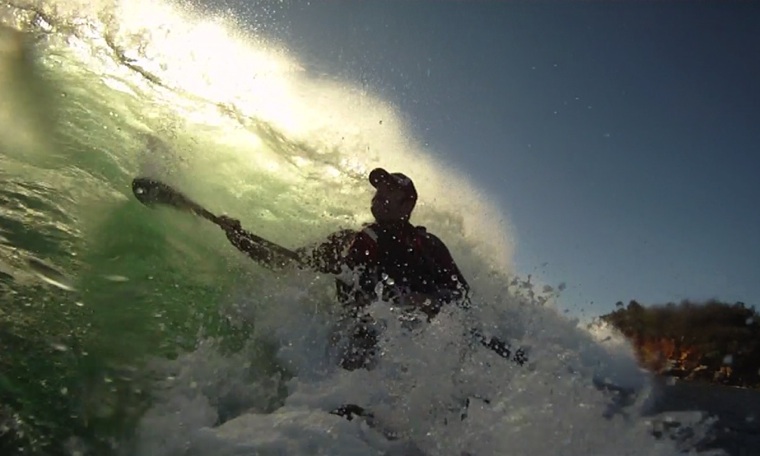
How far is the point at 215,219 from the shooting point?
511cm

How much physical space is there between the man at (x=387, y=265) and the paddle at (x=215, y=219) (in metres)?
0.38

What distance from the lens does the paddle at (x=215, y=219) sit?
4930mm

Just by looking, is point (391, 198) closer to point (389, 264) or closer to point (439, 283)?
point (389, 264)

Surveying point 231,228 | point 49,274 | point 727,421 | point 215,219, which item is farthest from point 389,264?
point 727,421

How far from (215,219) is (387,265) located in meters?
1.57

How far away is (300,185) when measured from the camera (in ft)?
29.1

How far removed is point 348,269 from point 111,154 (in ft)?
9.50

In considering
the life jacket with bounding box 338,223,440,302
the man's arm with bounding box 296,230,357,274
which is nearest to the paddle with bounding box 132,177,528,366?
the man's arm with bounding box 296,230,357,274

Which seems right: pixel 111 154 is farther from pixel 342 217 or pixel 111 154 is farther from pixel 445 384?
pixel 445 384

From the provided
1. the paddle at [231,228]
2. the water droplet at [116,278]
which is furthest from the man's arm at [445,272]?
the water droplet at [116,278]

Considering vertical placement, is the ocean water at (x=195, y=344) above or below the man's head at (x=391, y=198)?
below

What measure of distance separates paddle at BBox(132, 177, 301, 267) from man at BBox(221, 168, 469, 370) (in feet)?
1.23

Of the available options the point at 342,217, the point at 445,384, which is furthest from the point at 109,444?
the point at 342,217

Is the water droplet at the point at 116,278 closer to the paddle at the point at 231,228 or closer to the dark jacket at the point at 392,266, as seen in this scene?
the paddle at the point at 231,228
